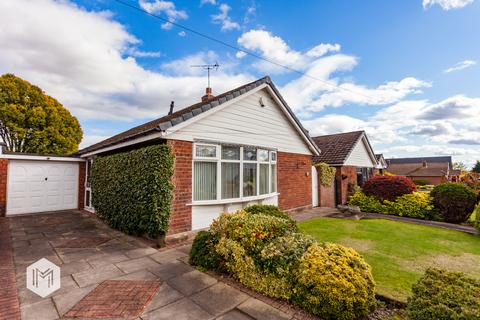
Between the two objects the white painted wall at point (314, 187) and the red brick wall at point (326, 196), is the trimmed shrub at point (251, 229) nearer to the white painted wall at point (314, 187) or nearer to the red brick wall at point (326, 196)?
the white painted wall at point (314, 187)

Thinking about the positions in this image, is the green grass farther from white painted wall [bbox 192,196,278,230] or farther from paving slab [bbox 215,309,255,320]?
white painted wall [bbox 192,196,278,230]

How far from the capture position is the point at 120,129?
720 inches

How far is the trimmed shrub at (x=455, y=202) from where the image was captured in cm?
965

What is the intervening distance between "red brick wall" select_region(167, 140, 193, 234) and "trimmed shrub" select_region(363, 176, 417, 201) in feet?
35.5

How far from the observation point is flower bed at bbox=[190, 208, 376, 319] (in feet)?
9.96

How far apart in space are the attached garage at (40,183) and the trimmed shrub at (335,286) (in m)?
12.9

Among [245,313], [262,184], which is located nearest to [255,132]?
[262,184]


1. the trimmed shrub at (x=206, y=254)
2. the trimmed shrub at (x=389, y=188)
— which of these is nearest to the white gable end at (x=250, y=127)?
the trimmed shrub at (x=206, y=254)

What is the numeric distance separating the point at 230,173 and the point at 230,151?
0.76 meters

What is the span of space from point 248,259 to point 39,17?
810cm

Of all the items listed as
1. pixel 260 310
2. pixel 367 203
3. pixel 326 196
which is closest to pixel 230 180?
pixel 260 310

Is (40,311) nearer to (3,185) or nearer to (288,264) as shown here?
(288,264)

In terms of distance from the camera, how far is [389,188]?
40.1ft

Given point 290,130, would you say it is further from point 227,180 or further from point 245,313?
point 245,313
